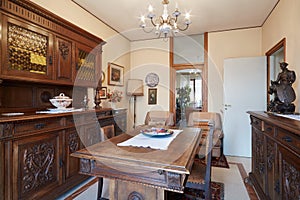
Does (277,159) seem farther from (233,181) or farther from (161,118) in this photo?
(161,118)

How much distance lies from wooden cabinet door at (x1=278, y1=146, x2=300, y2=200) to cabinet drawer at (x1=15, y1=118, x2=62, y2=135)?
2.23m

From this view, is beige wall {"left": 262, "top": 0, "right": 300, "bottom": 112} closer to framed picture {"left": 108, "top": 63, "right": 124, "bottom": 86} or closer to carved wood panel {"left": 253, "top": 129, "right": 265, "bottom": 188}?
carved wood panel {"left": 253, "top": 129, "right": 265, "bottom": 188}

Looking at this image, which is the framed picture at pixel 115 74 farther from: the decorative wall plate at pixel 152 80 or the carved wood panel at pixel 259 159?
the carved wood panel at pixel 259 159

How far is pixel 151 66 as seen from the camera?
16.2 ft

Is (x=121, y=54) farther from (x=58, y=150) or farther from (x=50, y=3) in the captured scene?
(x=58, y=150)

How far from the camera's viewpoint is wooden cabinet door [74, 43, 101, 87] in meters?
2.63

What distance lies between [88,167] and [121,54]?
362cm

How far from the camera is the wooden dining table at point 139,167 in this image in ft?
3.80

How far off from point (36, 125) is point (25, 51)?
2.72ft

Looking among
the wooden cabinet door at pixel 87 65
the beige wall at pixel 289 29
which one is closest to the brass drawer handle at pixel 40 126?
the wooden cabinet door at pixel 87 65

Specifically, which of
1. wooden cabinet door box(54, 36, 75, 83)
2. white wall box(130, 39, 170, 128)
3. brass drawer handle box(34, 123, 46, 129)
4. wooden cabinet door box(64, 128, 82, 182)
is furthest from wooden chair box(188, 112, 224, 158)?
brass drawer handle box(34, 123, 46, 129)

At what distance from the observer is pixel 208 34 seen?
4.37 metres

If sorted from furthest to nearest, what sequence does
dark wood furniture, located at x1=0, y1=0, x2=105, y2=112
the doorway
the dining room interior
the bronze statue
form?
1. the doorway
2. the bronze statue
3. dark wood furniture, located at x1=0, y1=0, x2=105, y2=112
4. the dining room interior

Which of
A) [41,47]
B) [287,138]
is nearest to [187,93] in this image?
[287,138]
